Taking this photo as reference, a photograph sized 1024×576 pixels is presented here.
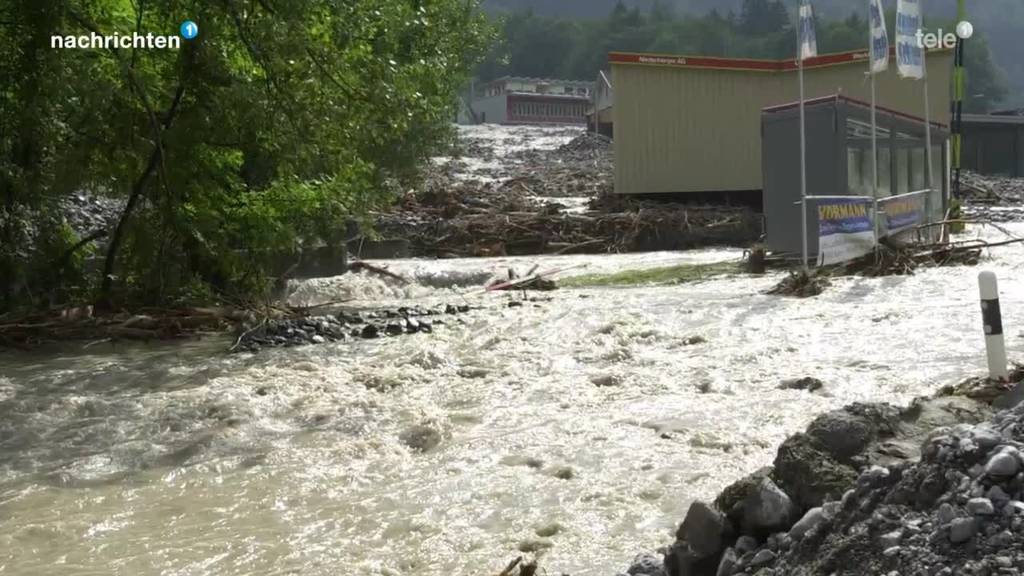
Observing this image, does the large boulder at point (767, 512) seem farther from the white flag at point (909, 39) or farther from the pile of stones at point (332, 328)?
the white flag at point (909, 39)

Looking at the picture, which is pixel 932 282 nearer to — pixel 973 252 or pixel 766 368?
pixel 973 252

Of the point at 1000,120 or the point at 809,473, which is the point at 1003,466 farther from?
the point at 1000,120

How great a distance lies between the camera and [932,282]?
535 inches

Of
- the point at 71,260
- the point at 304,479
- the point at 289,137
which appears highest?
the point at 289,137

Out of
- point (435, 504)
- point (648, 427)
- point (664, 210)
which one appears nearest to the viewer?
point (435, 504)

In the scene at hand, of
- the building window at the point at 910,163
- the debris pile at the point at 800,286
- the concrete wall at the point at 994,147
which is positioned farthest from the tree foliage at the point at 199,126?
the concrete wall at the point at 994,147

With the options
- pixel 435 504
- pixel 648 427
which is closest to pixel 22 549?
pixel 435 504

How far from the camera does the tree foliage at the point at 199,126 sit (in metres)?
11.3

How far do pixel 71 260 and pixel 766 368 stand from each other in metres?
10.0

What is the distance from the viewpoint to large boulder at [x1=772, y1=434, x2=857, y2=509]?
158 inches

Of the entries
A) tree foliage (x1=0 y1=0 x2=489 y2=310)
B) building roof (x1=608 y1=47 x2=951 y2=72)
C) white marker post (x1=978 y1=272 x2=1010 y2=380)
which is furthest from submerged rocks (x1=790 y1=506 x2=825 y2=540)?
building roof (x1=608 y1=47 x2=951 y2=72)

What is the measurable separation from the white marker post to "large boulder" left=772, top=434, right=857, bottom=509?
2715 millimetres

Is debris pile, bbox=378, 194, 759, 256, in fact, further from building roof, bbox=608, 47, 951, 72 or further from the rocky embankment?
the rocky embankment

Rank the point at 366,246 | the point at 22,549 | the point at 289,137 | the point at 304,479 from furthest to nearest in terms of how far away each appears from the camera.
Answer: the point at 366,246 < the point at 289,137 < the point at 304,479 < the point at 22,549
